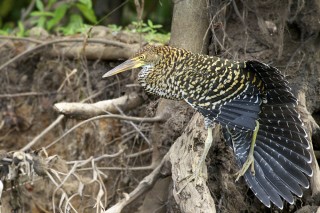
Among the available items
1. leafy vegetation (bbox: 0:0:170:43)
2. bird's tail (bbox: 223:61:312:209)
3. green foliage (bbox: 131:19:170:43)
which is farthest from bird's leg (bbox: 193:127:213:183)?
green foliage (bbox: 131:19:170:43)

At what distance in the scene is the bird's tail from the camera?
4.35m

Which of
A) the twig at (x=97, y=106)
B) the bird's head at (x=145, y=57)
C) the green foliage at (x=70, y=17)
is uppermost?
the bird's head at (x=145, y=57)

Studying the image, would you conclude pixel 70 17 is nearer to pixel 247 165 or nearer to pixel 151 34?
pixel 151 34

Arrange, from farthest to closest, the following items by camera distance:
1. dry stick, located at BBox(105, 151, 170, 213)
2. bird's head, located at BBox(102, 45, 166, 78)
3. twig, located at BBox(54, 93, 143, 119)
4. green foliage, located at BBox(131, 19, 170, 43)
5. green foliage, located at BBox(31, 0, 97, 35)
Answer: green foliage, located at BBox(31, 0, 97, 35), green foliage, located at BBox(131, 19, 170, 43), dry stick, located at BBox(105, 151, 170, 213), twig, located at BBox(54, 93, 143, 119), bird's head, located at BBox(102, 45, 166, 78)

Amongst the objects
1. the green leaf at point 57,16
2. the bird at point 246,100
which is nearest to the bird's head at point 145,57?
the bird at point 246,100

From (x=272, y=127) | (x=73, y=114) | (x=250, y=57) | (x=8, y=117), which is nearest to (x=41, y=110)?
(x=8, y=117)

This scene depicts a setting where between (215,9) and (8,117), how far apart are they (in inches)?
83.0

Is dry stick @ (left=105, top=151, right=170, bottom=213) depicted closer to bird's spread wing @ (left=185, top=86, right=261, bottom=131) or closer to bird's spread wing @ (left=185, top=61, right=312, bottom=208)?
bird's spread wing @ (left=185, top=61, right=312, bottom=208)

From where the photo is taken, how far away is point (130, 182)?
566 centimetres

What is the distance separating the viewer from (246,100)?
4395 mm

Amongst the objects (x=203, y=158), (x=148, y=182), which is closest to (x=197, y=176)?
(x=203, y=158)

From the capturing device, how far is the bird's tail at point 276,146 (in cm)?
435

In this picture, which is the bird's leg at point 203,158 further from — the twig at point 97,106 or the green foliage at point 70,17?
the green foliage at point 70,17

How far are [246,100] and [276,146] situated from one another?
0.36 metres
